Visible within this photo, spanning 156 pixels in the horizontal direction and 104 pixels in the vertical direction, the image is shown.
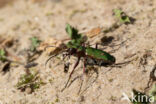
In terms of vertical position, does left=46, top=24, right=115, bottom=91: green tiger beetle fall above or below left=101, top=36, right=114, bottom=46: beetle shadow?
below

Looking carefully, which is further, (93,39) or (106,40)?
(93,39)

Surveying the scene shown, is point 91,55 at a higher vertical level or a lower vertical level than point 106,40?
lower

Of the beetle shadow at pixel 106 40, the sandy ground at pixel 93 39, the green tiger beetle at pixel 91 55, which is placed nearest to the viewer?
the sandy ground at pixel 93 39

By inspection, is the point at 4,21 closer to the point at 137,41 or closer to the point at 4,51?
the point at 4,51

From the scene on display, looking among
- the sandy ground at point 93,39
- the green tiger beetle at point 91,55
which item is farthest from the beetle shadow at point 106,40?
the green tiger beetle at point 91,55

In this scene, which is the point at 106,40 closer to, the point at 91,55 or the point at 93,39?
the point at 93,39

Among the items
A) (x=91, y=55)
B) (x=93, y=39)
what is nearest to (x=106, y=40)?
(x=93, y=39)

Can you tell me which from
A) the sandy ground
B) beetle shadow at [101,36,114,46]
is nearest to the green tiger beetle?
the sandy ground

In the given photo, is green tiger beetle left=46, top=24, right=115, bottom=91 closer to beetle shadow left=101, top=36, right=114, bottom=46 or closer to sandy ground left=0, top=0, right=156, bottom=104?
sandy ground left=0, top=0, right=156, bottom=104

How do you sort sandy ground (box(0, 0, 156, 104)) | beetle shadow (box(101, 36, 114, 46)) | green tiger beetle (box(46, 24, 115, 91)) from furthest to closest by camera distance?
1. beetle shadow (box(101, 36, 114, 46))
2. green tiger beetle (box(46, 24, 115, 91))
3. sandy ground (box(0, 0, 156, 104))

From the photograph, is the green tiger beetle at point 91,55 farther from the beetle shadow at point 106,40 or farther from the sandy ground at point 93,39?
the beetle shadow at point 106,40
